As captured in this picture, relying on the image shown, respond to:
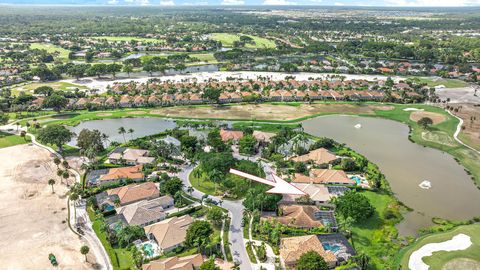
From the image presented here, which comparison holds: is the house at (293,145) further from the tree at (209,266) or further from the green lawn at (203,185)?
the tree at (209,266)

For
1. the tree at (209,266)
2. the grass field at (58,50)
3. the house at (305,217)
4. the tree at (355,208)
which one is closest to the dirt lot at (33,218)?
the tree at (209,266)

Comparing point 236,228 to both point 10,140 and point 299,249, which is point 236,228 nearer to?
point 299,249

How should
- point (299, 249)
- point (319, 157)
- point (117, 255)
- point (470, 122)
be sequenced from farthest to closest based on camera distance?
point (470, 122) → point (319, 157) → point (117, 255) → point (299, 249)

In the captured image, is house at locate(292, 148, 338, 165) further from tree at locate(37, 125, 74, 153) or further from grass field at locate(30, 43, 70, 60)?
grass field at locate(30, 43, 70, 60)

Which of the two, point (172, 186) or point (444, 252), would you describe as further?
point (172, 186)

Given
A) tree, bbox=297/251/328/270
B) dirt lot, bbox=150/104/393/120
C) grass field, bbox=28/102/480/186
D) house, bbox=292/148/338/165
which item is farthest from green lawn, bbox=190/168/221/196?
dirt lot, bbox=150/104/393/120

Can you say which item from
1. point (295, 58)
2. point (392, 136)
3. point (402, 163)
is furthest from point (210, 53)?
point (402, 163)

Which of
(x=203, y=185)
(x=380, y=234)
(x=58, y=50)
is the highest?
(x=58, y=50)

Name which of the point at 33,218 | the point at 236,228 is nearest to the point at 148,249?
the point at 236,228
